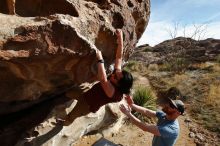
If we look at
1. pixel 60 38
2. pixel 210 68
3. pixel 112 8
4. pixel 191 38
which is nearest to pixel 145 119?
pixel 112 8

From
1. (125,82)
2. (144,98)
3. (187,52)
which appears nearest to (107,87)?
(125,82)

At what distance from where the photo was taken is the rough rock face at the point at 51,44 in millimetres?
5305

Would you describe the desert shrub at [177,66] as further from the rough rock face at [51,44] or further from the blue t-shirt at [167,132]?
the blue t-shirt at [167,132]

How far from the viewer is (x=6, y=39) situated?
5.08 metres

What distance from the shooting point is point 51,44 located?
216 inches

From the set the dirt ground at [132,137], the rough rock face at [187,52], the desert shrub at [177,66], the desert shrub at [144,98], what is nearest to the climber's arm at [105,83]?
the dirt ground at [132,137]

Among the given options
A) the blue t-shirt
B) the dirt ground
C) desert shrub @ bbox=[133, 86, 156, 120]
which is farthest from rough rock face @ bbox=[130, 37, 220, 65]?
the blue t-shirt

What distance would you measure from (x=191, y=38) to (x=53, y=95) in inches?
1178

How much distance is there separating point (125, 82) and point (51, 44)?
4.38 feet

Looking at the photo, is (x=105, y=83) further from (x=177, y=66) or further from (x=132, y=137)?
(x=177, y=66)

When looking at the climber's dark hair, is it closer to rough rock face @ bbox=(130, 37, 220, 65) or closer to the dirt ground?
the dirt ground

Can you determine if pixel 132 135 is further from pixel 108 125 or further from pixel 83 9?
pixel 83 9

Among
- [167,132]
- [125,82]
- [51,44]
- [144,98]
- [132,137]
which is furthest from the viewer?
[144,98]

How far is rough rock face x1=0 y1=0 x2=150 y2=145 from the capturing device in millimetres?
5305
